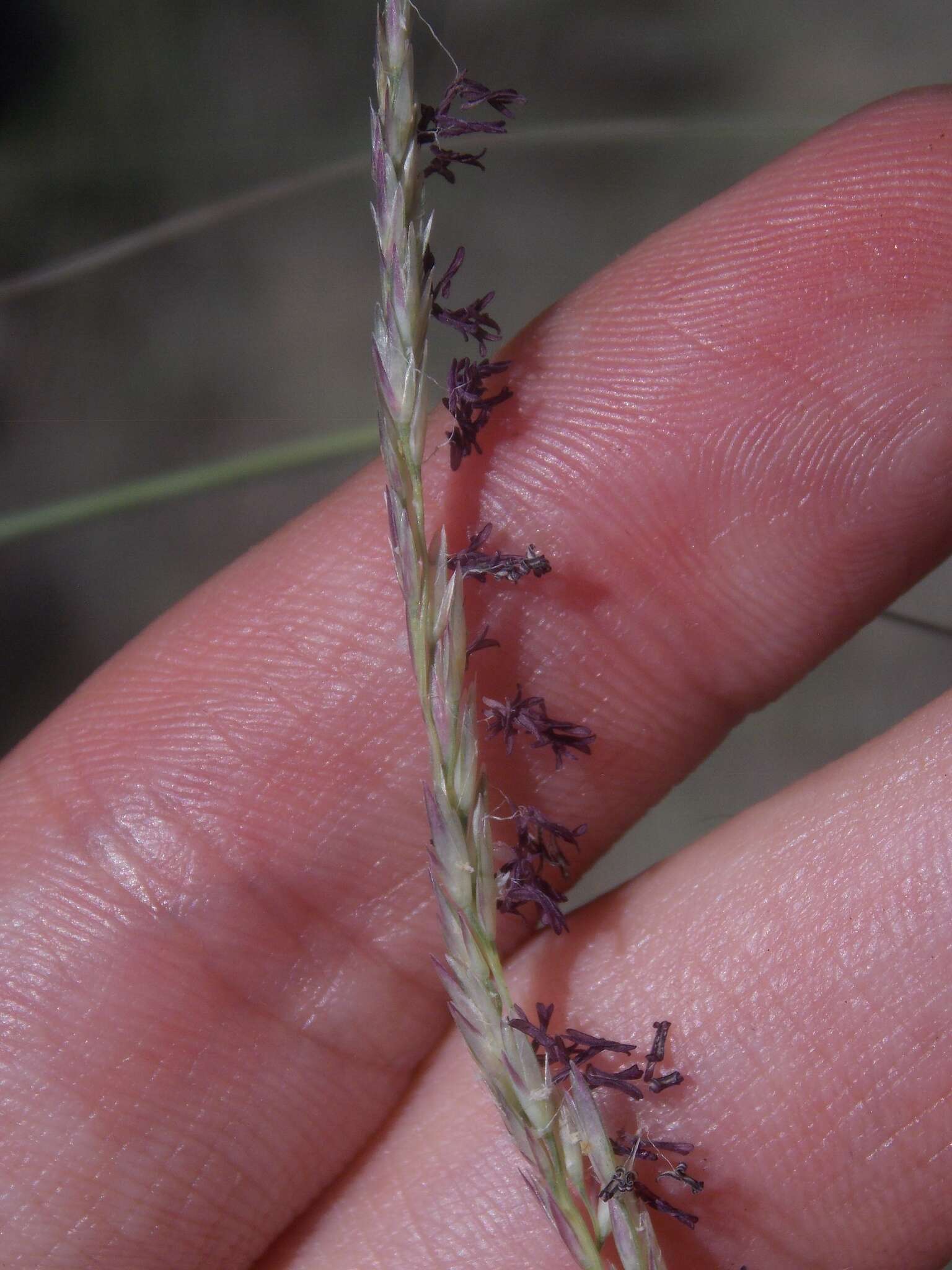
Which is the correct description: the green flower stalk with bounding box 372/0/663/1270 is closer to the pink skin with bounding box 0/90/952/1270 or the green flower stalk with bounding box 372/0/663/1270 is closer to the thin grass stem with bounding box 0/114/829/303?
the pink skin with bounding box 0/90/952/1270

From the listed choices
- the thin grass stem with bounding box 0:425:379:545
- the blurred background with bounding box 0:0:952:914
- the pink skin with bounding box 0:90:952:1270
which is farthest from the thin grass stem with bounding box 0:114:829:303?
the pink skin with bounding box 0:90:952:1270

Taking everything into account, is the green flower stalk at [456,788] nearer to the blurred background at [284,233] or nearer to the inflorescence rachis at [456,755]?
the inflorescence rachis at [456,755]

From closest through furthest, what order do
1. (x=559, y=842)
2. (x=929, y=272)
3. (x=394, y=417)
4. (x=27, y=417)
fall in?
(x=394, y=417) → (x=929, y=272) → (x=559, y=842) → (x=27, y=417)

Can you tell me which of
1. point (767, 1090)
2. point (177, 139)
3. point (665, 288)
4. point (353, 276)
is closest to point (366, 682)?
point (665, 288)

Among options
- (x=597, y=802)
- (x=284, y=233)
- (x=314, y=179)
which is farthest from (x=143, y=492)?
(x=597, y=802)

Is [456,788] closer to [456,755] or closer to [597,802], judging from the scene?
[456,755]

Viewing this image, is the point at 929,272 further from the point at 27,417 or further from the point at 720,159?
the point at 27,417
